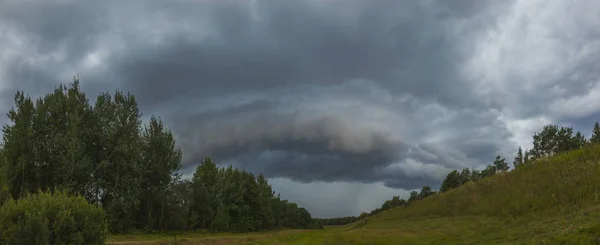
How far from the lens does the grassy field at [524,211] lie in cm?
2177

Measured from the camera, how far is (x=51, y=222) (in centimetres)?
2259

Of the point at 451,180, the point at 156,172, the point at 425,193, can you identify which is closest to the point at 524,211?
the point at 156,172

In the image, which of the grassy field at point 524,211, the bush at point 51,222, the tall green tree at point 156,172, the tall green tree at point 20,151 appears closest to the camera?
the bush at point 51,222

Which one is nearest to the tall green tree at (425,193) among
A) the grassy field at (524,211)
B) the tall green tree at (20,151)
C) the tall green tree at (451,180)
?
the tall green tree at (451,180)

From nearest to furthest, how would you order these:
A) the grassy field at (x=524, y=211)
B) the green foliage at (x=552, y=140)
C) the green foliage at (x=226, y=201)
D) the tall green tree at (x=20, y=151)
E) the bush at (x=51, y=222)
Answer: the bush at (x=51, y=222) → the grassy field at (x=524, y=211) → the tall green tree at (x=20, y=151) → the green foliage at (x=226, y=201) → the green foliage at (x=552, y=140)

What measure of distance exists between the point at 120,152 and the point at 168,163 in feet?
27.6

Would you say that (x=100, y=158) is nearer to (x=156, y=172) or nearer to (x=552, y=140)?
(x=156, y=172)

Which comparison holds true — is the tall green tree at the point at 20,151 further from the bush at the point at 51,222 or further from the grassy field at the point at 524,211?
the bush at the point at 51,222

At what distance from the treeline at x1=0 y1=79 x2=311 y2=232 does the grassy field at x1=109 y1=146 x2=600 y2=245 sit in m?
20.9

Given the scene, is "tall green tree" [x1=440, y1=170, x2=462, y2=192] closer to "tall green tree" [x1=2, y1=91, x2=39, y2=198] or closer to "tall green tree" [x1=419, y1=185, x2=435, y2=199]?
"tall green tree" [x1=419, y1=185, x2=435, y2=199]

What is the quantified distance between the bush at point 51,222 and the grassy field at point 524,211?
12686mm

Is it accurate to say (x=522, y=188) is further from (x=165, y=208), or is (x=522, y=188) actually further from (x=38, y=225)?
(x=165, y=208)

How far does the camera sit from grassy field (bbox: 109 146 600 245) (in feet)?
71.4

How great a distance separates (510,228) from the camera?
27.9 m
